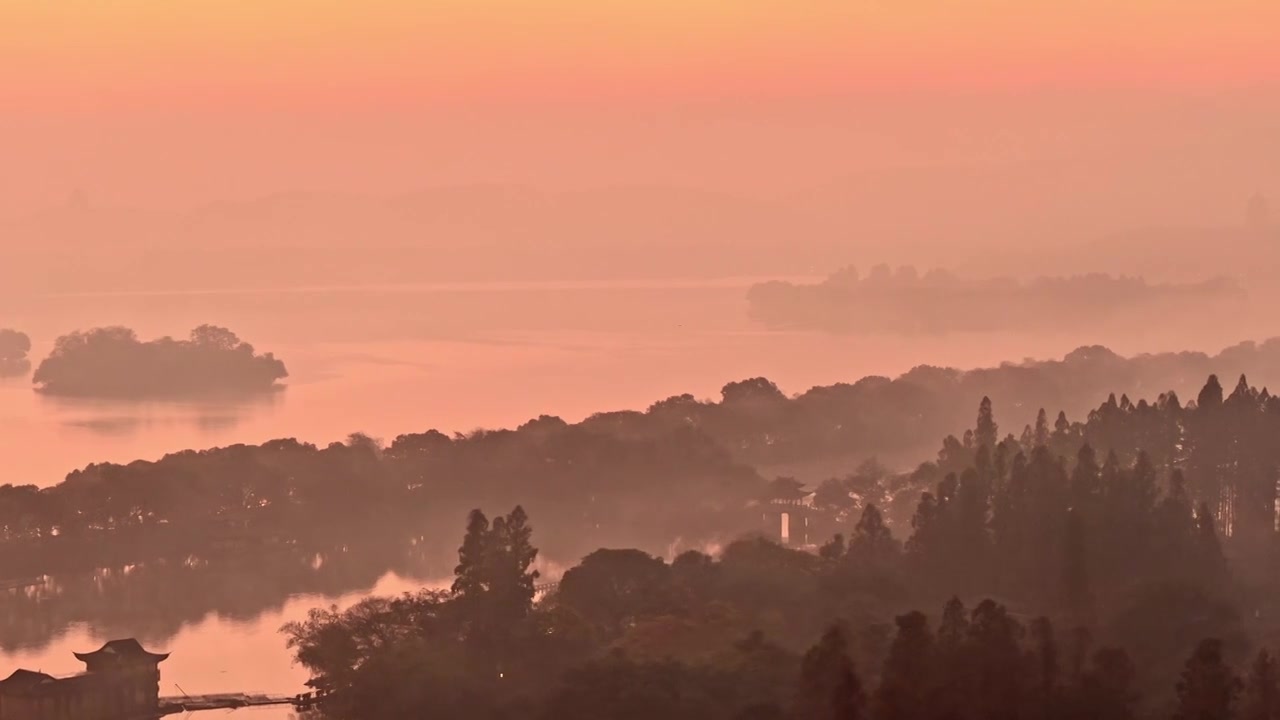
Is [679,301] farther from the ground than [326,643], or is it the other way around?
[679,301]

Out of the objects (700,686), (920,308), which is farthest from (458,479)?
(920,308)

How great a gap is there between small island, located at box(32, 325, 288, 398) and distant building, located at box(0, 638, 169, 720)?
177 ft

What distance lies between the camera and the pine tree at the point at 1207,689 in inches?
1323

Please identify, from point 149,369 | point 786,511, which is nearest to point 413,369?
point 149,369

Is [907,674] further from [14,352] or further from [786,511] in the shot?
[14,352]

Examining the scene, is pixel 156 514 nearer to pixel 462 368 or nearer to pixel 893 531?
pixel 893 531

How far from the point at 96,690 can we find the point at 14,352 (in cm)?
→ 7269

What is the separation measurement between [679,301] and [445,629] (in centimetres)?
11793

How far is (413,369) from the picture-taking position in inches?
4075

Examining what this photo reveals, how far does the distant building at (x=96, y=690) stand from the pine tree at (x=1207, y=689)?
1855 cm

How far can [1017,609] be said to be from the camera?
145 ft

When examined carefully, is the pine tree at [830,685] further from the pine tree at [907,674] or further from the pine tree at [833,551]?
the pine tree at [833,551]

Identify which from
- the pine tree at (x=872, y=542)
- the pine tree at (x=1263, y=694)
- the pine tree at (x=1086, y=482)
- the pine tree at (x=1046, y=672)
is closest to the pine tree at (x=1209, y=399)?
the pine tree at (x=1086, y=482)

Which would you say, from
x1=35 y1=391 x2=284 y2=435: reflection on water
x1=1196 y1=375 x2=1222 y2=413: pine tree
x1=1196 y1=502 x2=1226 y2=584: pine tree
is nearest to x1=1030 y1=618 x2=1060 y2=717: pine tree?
x1=1196 y1=502 x2=1226 y2=584: pine tree
